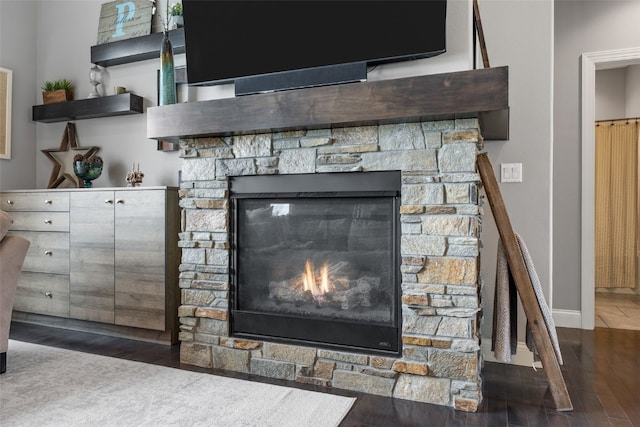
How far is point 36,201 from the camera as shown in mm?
3275

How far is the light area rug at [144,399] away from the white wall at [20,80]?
2.01 meters

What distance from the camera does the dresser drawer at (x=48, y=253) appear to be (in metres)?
3.16

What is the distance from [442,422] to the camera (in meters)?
1.76

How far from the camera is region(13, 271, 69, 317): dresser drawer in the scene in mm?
3164

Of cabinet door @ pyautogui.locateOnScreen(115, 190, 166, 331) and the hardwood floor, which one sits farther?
cabinet door @ pyautogui.locateOnScreen(115, 190, 166, 331)

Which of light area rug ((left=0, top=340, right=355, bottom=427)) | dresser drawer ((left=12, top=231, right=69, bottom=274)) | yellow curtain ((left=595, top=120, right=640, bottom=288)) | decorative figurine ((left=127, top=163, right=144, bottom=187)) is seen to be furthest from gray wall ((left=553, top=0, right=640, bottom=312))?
dresser drawer ((left=12, top=231, right=69, bottom=274))

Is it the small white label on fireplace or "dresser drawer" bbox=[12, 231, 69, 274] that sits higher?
the small white label on fireplace

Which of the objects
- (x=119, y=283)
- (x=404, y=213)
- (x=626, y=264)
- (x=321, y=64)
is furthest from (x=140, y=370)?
(x=626, y=264)

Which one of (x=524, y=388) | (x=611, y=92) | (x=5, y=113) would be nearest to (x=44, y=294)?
(x=5, y=113)

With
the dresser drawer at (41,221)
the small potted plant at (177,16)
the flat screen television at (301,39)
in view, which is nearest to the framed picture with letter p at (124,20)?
the small potted plant at (177,16)

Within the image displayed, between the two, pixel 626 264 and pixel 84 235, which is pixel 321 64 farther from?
pixel 626 264

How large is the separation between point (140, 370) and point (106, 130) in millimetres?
2148

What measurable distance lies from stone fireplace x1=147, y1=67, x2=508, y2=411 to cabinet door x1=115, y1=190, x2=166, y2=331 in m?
0.45

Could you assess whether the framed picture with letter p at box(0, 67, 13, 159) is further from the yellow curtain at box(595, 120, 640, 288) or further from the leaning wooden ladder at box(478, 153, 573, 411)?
the yellow curtain at box(595, 120, 640, 288)
